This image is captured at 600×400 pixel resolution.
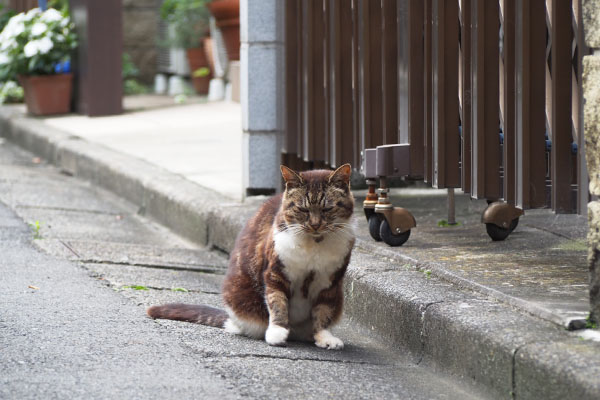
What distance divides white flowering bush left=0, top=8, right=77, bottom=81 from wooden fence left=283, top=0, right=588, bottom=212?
5.69 m

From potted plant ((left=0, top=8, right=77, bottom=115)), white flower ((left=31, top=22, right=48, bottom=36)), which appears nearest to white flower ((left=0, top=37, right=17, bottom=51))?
potted plant ((left=0, top=8, right=77, bottom=115))

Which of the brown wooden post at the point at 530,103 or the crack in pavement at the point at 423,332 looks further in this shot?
the brown wooden post at the point at 530,103

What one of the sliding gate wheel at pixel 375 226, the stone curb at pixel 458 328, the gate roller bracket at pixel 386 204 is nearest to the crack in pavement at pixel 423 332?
the stone curb at pixel 458 328

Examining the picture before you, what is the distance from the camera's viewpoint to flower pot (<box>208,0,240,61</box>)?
1144 centimetres

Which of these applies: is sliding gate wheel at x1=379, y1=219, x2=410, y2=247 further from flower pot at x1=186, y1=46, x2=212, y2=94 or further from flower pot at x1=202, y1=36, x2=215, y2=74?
flower pot at x1=186, y1=46, x2=212, y2=94

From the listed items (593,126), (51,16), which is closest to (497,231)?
(593,126)

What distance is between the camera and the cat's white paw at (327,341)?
3.56 m

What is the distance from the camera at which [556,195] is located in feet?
11.6

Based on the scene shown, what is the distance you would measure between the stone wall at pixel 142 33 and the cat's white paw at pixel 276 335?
37.1ft

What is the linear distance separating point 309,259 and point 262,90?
7.99 feet

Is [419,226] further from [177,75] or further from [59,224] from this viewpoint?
[177,75]

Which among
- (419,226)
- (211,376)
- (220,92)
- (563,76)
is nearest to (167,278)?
(419,226)

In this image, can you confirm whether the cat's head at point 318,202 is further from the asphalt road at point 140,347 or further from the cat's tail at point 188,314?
the cat's tail at point 188,314

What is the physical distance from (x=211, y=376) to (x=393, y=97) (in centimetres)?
200
